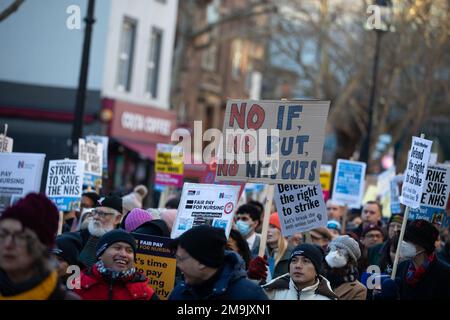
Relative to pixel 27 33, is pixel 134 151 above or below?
A: below

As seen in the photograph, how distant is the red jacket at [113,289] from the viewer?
7266 millimetres

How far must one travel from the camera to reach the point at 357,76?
3481cm

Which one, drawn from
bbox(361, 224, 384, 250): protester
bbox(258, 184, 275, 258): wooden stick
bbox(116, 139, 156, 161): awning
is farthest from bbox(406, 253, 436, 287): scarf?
bbox(116, 139, 156, 161): awning

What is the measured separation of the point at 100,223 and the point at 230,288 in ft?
Result: 12.1

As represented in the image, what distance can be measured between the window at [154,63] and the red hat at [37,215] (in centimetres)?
2717

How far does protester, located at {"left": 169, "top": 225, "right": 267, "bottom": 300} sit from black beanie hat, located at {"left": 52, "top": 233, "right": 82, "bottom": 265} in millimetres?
2012

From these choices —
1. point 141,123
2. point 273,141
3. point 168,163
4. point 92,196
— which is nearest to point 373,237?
point 92,196

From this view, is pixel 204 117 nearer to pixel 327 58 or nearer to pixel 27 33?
pixel 327 58

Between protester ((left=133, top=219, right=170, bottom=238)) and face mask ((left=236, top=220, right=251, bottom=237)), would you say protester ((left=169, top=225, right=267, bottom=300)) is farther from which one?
face mask ((left=236, top=220, right=251, bottom=237))

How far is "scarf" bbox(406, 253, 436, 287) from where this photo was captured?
9.08m

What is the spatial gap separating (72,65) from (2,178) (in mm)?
18812
